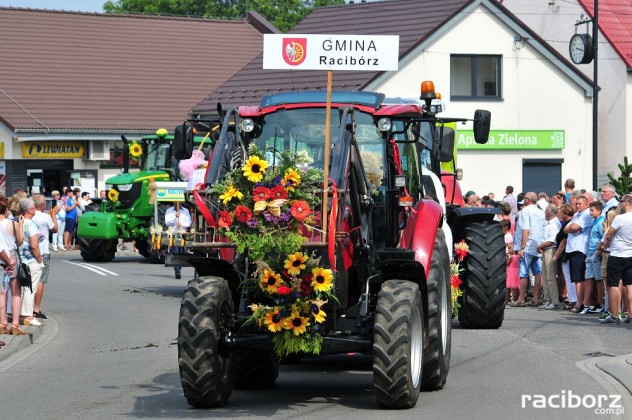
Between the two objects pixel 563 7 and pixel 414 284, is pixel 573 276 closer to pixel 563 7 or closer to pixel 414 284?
pixel 414 284

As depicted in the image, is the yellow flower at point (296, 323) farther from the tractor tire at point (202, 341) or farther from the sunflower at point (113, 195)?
the sunflower at point (113, 195)

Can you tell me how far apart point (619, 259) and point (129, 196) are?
15.4 metres

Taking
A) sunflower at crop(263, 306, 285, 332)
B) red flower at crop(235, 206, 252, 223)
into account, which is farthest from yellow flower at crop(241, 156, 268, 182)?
sunflower at crop(263, 306, 285, 332)

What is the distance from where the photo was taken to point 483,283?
17.6 metres

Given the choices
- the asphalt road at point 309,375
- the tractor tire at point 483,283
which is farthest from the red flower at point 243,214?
the tractor tire at point 483,283

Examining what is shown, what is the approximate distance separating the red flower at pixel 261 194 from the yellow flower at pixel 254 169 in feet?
0.30

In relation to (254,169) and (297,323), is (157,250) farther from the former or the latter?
(297,323)

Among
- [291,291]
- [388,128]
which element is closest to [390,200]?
[388,128]

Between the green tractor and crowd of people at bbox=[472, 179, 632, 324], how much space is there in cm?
919

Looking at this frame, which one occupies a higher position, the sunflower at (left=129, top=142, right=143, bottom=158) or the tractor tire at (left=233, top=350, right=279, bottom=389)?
the sunflower at (left=129, top=142, right=143, bottom=158)

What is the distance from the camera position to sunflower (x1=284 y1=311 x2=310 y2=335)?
10602 mm

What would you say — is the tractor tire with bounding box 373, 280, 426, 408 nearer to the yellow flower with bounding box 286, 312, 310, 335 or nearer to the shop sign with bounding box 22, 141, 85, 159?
the yellow flower with bounding box 286, 312, 310, 335

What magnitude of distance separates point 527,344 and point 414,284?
5.46 meters

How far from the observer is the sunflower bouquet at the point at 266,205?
10.6 meters
